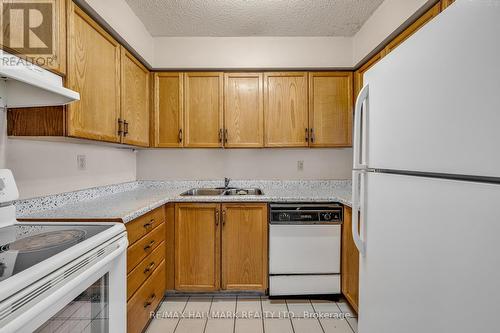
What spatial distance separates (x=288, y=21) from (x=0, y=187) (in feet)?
7.84

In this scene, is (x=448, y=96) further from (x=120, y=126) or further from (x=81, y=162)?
(x=81, y=162)

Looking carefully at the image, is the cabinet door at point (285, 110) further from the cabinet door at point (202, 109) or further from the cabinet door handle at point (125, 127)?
the cabinet door handle at point (125, 127)

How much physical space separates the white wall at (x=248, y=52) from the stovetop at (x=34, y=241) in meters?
1.94

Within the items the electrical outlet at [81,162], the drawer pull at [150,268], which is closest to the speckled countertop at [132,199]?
the electrical outlet at [81,162]

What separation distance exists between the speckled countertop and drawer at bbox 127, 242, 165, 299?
35 centimetres

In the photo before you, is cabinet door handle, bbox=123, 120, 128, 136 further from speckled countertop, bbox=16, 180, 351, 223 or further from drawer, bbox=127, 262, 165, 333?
drawer, bbox=127, 262, 165, 333

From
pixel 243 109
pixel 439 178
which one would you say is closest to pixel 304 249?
pixel 243 109

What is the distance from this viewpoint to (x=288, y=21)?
2359 mm

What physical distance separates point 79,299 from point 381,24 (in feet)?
8.57

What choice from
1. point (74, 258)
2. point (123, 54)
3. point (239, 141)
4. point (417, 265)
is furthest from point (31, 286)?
point (239, 141)

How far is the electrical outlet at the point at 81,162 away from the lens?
1.89m

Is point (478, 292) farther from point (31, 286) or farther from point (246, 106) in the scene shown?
point (246, 106)

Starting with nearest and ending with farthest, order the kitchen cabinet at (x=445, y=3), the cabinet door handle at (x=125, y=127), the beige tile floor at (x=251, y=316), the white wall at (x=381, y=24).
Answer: the kitchen cabinet at (x=445, y=3), the white wall at (x=381, y=24), the beige tile floor at (x=251, y=316), the cabinet door handle at (x=125, y=127)

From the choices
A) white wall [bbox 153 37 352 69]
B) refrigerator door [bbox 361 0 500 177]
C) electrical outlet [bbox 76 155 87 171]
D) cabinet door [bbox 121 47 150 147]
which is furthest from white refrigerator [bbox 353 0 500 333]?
electrical outlet [bbox 76 155 87 171]
